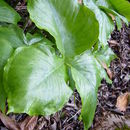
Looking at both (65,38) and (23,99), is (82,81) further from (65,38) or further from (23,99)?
(23,99)

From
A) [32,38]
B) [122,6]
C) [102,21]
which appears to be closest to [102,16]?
[102,21]

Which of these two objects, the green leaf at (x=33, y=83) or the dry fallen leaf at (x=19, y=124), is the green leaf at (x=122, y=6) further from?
the dry fallen leaf at (x=19, y=124)

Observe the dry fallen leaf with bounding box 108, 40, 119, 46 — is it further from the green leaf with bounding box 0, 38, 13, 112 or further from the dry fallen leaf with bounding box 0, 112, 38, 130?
the green leaf with bounding box 0, 38, 13, 112

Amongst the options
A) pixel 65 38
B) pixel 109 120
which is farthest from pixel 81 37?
pixel 109 120

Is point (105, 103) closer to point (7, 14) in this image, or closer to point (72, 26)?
point (72, 26)

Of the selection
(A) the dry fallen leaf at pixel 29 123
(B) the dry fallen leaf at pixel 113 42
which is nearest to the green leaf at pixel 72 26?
(A) the dry fallen leaf at pixel 29 123

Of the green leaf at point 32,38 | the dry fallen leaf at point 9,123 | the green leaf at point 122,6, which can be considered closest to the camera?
the green leaf at point 32,38

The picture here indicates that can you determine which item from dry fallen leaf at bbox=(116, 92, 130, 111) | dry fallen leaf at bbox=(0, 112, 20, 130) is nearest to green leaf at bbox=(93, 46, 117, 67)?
dry fallen leaf at bbox=(116, 92, 130, 111)
